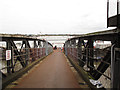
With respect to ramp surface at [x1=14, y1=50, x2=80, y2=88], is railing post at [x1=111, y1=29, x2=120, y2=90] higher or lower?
higher

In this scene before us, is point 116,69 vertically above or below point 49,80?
above

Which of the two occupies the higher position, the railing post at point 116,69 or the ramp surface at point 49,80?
the railing post at point 116,69

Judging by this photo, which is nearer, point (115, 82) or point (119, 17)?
point (115, 82)

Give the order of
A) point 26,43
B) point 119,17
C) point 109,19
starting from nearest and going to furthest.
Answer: point 119,17 → point 109,19 → point 26,43

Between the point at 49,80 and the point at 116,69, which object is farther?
the point at 49,80

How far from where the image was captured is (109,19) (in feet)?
8.64

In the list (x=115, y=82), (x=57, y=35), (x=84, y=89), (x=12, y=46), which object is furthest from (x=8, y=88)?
(x=57, y=35)

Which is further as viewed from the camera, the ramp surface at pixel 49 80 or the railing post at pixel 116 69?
the ramp surface at pixel 49 80

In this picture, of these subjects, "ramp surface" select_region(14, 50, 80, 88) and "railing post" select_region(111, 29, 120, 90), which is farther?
"ramp surface" select_region(14, 50, 80, 88)

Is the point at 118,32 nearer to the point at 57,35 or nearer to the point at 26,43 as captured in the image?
the point at 26,43

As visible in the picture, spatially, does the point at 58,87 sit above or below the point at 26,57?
below

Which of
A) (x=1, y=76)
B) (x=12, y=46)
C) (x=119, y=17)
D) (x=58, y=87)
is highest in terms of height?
(x=119, y=17)

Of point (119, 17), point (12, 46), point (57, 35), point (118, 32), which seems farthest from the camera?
point (57, 35)

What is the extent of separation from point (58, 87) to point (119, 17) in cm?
262
